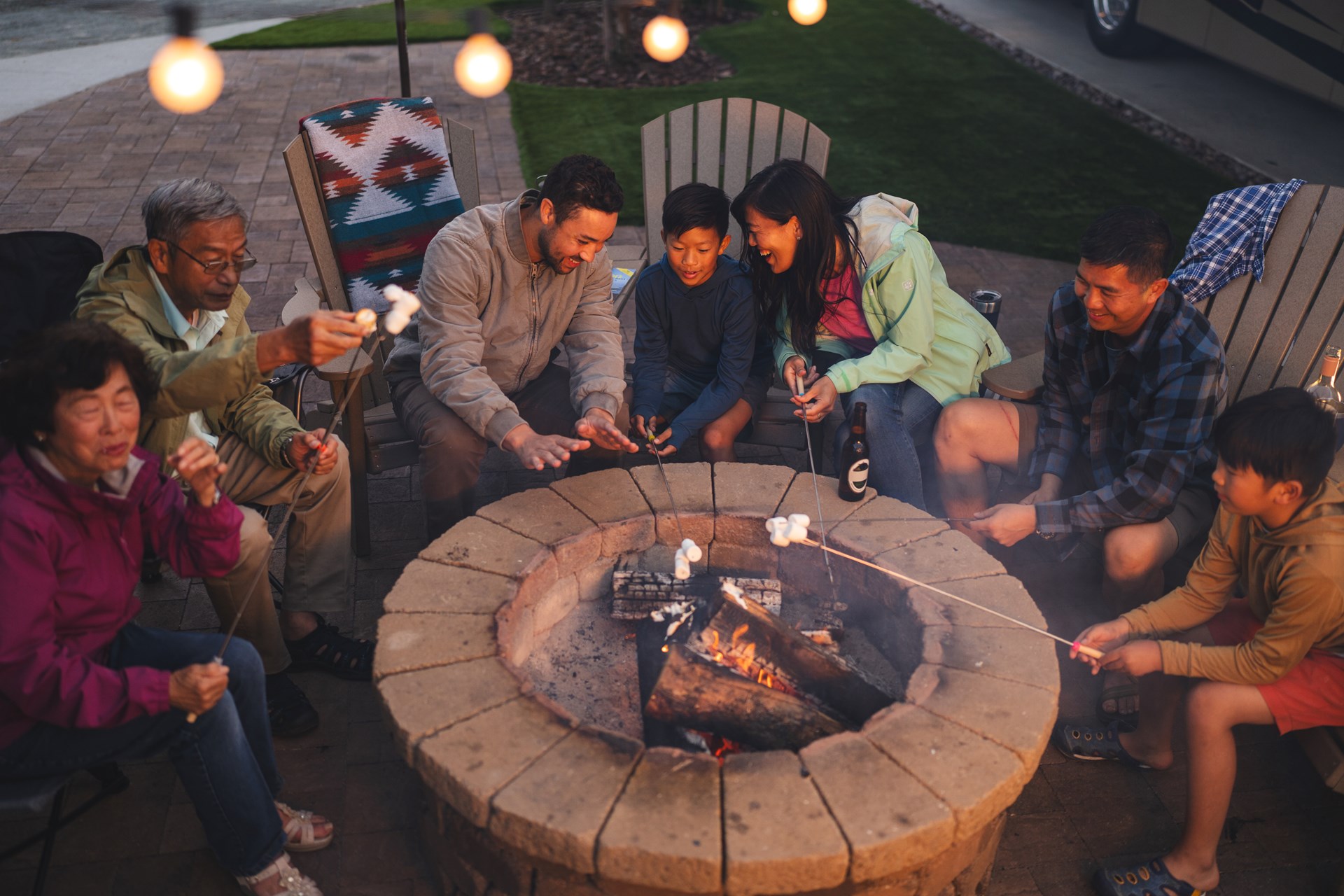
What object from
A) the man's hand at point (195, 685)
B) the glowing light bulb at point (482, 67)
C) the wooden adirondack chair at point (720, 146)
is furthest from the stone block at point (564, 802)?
the glowing light bulb at point (482, 67)

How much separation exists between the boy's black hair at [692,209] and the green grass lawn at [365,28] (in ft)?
25.3

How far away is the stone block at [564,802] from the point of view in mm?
2090

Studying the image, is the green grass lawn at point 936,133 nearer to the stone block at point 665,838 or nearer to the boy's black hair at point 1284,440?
the boy's black hair at point 1284,440

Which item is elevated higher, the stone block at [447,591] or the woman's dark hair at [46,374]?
the woman's dark hair at [46,374]

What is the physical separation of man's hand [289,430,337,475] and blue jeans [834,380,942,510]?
1662mm

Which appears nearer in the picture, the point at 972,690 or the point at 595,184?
the point at 972,690

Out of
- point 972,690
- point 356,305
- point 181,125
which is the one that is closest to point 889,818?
point 972,690

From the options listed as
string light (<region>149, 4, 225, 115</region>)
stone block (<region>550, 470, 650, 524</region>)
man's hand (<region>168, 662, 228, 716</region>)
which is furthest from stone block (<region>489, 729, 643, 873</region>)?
string light (<region>149, 4, 225, 115</region>)

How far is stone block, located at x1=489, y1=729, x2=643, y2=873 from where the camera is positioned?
82.3 inches

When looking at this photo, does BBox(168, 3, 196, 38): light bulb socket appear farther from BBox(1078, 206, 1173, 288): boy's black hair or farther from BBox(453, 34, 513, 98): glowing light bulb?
BBox(1078, 206, 1173, 288): boy's black hair

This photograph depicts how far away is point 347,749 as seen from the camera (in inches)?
119

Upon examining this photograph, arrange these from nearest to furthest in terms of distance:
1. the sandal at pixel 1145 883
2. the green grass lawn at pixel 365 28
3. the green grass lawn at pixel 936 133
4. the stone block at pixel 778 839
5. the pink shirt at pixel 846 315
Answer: the stone block at pixel 778 839
the sandal at pixel 1145 883
the pink shirt at pixel 846 315
the green grass lawn at pixel 936 133
the green grass lawn at pixel 365 28

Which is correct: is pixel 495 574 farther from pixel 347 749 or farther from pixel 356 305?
pixel 356 305

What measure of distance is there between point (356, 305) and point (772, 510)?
6.40ft
